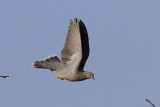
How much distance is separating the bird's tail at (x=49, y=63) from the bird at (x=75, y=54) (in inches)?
15.3

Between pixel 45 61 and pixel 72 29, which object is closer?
pixel 72 29

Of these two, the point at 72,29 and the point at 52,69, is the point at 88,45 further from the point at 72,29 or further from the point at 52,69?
the point at 52,69

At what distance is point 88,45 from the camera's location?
9.87m

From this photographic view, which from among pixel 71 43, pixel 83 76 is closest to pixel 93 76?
pixel 83 76

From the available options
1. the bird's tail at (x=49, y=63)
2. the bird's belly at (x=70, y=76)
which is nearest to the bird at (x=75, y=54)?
the bird's belly at (x=70, y=76)

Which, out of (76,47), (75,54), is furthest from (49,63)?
(76,47)

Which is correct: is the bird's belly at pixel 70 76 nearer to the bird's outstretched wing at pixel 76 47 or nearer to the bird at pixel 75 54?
the bird at pixel 75 54

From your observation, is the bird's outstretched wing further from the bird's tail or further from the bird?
the bird's tail

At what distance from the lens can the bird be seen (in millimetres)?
9742

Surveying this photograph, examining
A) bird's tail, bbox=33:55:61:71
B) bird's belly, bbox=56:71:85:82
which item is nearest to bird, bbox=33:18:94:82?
bird's belly, bbox=56:71:85:82

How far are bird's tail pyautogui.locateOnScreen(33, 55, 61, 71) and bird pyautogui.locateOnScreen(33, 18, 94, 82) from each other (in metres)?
0.39

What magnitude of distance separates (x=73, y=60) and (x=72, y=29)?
795 mm

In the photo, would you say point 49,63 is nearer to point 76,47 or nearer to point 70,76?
point 70,76

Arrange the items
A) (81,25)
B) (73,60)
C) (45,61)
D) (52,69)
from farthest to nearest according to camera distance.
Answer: (45,61) < (52,69) < (73,60) < (81,25)
